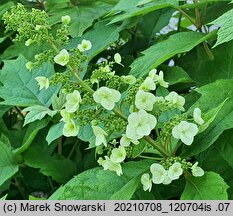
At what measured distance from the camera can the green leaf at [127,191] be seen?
107 centimetres

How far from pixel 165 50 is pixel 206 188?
36 centimetres

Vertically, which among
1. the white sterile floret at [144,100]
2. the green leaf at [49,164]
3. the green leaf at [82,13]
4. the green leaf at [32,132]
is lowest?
the green leaf at [49,164]

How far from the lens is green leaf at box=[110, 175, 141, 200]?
1069 mm

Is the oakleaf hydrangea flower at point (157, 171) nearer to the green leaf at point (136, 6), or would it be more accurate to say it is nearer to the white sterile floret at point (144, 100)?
the white sterile floret at point (144, 100)

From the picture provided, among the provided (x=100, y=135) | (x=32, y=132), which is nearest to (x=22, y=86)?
(x=32, y=132)

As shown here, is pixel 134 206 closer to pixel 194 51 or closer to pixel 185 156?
pixel 185 156

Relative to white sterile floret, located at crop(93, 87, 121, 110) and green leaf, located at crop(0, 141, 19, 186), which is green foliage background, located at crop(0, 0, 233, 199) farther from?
white sterile floret, located at crop(93, 87, 121, 110)

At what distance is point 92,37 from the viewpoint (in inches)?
59.9

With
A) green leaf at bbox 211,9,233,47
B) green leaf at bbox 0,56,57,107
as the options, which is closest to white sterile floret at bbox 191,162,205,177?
green leaf at bbox 211,9,233,47

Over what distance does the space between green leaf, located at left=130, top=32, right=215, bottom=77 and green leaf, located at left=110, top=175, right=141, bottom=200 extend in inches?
10.5

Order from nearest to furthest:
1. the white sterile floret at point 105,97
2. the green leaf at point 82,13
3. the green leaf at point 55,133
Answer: the white sterile floret at point 105,97 < the green leaf at point 55,133 < the green leaf at point 82,13

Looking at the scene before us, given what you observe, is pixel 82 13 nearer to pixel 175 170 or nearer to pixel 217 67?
pixel 217 67

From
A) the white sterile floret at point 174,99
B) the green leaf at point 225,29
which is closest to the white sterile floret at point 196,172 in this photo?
the white sterile floret at point 174,99

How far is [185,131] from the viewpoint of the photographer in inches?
41.8
